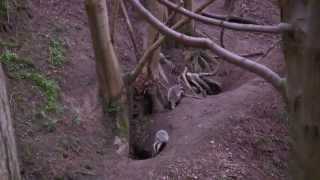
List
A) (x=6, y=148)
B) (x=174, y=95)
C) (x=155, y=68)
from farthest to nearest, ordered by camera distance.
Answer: (x=174, y=95) < (x=155, y=68) < (x=6, y=148)

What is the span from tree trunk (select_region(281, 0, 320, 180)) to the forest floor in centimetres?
350

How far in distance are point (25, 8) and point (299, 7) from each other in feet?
19.1

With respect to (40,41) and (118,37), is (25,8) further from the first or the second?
(118,37)

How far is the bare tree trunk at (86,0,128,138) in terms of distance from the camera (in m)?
4.98

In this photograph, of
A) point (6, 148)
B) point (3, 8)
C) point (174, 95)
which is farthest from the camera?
point (174, 95)

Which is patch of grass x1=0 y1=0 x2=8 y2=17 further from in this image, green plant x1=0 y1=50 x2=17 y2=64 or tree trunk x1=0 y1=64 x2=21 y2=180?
tree trunk x1=0 y1=64 x2=21 y2=180

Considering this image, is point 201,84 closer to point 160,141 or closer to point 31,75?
point 160,141

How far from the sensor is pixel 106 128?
5.27 m

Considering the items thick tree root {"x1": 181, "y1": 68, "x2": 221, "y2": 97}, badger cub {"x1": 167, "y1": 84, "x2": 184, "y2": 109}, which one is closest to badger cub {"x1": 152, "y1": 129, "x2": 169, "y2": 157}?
badger cub {"x1": 167, "y1": 84, "x2": 184, "y2": 109}

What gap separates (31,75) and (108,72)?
31.4 inches

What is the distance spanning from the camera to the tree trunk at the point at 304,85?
970mm

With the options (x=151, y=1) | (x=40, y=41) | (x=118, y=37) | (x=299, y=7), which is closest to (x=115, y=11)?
(x=151, y=1)

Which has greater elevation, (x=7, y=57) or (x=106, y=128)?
(x=7, y=57)

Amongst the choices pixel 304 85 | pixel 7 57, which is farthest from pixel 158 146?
pixel 304 85
